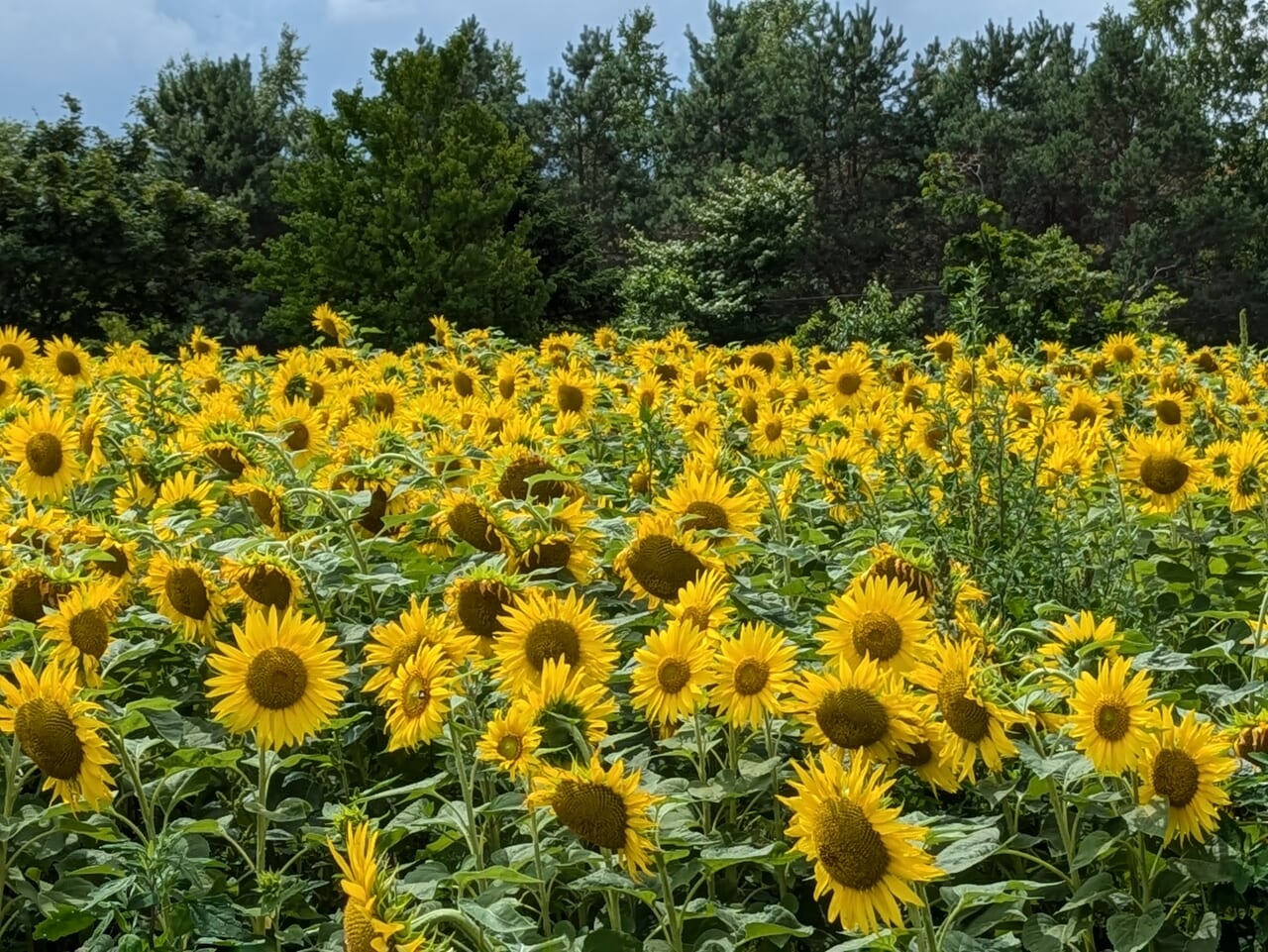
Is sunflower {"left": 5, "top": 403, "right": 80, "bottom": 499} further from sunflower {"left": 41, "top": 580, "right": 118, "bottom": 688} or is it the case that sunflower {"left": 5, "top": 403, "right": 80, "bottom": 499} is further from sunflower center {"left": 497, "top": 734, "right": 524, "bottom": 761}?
sunflower center {"left": 497, "top": 734, "right": 524, "bottom": 761}

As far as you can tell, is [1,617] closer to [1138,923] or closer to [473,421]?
[473,421]

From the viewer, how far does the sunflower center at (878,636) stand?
1725mm

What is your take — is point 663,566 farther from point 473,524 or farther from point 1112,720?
point 1112,720

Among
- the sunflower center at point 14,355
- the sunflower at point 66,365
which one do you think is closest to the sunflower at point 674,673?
the sunflower at point 66,365

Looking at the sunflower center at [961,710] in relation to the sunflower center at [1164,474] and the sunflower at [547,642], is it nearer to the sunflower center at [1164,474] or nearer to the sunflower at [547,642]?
the sunflower at [547,642]

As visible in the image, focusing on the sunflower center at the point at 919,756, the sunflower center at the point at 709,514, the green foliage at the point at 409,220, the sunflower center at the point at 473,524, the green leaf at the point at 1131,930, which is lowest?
the green leaf at the point at 1131,930

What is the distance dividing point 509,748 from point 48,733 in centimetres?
61

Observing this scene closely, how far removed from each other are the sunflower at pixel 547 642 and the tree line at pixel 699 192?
9.57 m

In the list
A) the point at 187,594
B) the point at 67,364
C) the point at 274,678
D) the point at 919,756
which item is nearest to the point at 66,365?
the point at 67,364

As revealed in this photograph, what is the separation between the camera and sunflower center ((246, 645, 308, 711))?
5.76 feet

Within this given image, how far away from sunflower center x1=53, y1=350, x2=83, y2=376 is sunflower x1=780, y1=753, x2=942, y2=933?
3.64 metres

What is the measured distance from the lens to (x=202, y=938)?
164 centimetres

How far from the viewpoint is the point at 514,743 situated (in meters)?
1.55

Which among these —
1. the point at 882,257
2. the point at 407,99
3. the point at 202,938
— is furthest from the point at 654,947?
the point at 882,257
